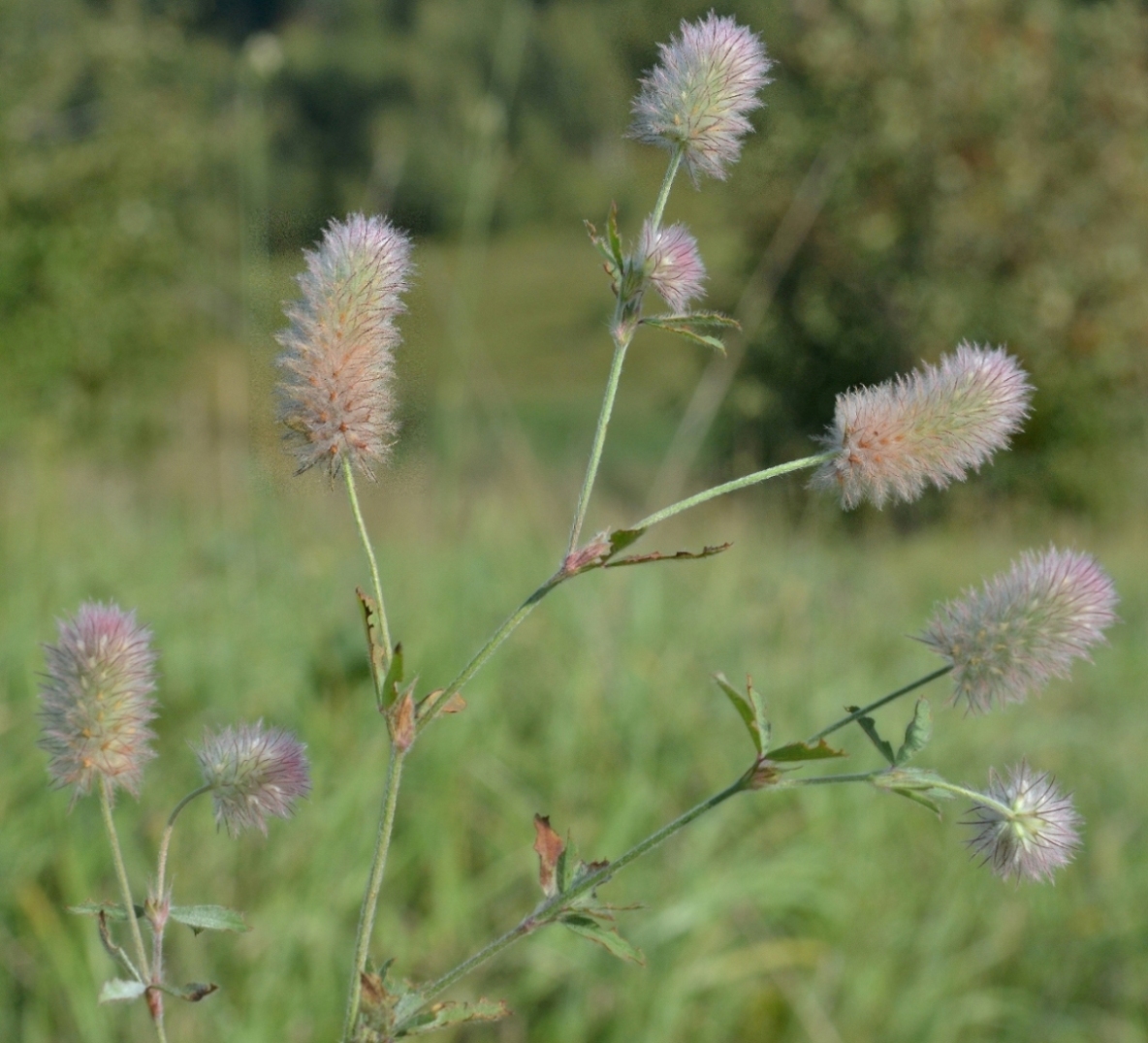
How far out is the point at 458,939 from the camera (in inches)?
109

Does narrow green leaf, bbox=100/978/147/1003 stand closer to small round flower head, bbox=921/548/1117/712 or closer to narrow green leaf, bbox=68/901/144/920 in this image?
narrow green leaf, bbox=68/901/144/920

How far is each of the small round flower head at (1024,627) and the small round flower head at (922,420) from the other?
0.06 meters

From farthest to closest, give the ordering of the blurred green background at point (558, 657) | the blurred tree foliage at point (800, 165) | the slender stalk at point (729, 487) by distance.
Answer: the blurred tree foliage at point (800, 165) < the blurred green background at point (558, 657) < the slender stalk at point (729, 487)

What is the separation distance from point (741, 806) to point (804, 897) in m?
0.38

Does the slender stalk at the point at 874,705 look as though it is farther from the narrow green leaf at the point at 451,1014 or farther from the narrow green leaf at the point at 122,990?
the narrow green leaf at the point at 122,990

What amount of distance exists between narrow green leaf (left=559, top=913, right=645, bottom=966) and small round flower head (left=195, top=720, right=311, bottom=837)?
15 centimetres

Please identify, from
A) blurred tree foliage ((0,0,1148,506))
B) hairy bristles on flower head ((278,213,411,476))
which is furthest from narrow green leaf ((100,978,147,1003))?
blurred tree foliage ((0,0,1148,506))

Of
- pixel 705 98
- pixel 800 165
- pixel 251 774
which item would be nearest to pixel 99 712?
pixel 251 774

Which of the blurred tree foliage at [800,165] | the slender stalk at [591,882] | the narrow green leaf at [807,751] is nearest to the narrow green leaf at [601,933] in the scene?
the slender stalk at [591,882]

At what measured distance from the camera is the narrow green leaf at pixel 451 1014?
23.7 inches

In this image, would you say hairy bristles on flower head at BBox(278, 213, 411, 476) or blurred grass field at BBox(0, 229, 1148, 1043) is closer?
hairy bristles on flower head at BBox(278, 213, 411, 476)

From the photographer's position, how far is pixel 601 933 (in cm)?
65

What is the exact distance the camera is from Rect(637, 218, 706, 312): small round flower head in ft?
2.12

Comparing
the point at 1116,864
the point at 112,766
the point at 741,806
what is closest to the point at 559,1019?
the point at 741,806
